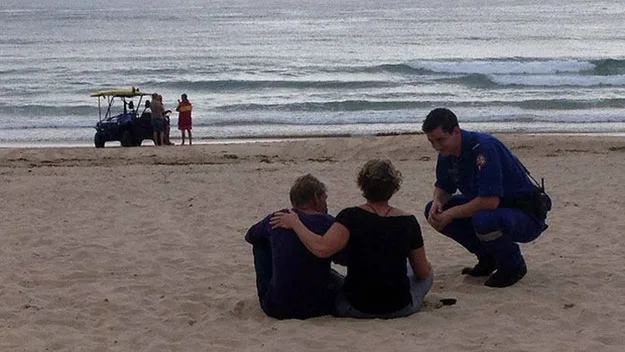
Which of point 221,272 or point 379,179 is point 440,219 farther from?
point 221,272

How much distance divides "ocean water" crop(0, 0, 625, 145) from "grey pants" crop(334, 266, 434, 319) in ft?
53.0

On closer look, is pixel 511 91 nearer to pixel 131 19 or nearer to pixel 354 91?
pixel 354 91

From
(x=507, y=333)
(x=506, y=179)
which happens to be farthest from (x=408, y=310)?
(x=506, y=179)

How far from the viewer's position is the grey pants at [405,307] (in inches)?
211

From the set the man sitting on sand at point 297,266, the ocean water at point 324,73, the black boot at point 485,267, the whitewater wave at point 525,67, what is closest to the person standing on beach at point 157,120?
the ocean water at point 324,73

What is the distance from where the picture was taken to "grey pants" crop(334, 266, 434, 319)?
536 cm

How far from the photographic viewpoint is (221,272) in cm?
679

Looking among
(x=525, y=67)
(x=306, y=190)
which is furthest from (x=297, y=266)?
(x=525, y=67)

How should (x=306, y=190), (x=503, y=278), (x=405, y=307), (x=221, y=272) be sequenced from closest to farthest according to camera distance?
(x=306, y=190), (x=405, y=307), (x=503, y=278), (x=221, y=272)

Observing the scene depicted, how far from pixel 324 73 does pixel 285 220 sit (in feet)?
102

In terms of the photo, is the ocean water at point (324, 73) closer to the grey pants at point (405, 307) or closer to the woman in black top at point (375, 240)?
the grey pants at point (405, 307)

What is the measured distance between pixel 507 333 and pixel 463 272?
53.5 inches

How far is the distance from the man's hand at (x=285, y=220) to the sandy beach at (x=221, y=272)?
0.54m

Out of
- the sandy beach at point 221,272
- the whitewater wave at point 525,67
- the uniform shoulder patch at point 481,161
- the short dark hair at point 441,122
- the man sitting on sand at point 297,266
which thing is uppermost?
the whitewater wave at point 525,67
